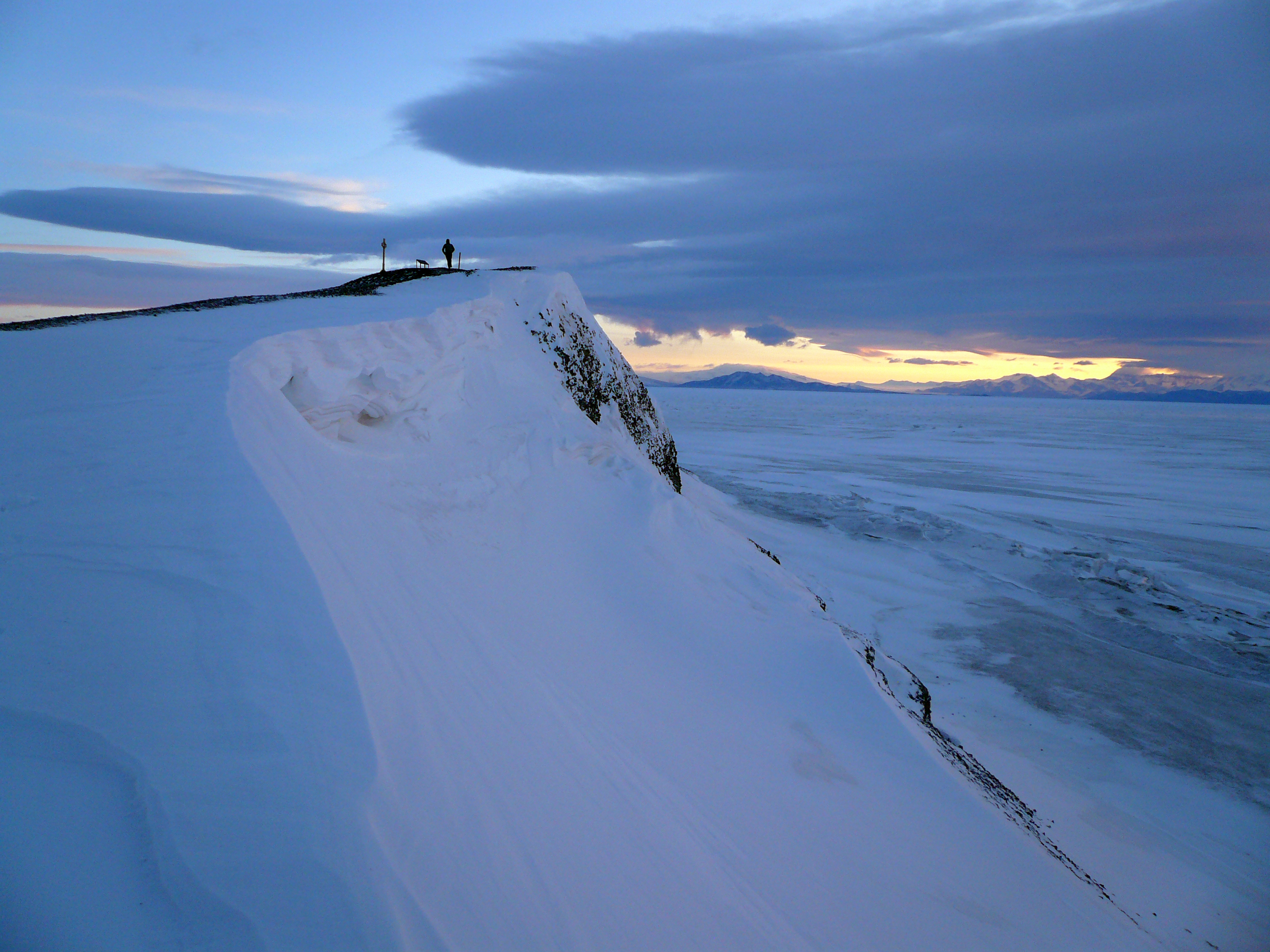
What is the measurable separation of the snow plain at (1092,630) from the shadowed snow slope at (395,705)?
7.70 feet

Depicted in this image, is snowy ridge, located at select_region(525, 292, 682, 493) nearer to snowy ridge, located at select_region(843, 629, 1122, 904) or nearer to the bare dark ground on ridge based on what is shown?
the bare dark ground on ridge

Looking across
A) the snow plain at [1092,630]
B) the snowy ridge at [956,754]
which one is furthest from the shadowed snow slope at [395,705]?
the snow plain at [1092,630]

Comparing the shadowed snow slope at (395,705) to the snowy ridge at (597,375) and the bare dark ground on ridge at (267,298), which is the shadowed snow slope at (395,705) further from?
the snowy ridge at (597,375)

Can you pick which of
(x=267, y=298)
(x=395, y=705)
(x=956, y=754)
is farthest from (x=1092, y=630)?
(x=267, y=298)

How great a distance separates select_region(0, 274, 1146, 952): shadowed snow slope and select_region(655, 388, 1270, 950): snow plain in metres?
2.35

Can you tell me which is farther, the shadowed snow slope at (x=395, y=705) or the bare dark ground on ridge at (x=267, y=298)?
the bare dark ground on ridge at (x=267, y=298)

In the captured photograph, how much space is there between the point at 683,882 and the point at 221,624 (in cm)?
225

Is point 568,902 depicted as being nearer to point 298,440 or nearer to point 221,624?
point 221,624

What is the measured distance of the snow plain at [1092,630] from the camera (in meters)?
5.95

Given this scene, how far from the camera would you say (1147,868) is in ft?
18.5

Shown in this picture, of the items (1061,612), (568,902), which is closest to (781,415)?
(1061,612)

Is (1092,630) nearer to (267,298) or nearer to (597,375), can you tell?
(597,375)

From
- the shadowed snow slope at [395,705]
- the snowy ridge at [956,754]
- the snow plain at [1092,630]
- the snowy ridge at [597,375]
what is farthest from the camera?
the snowy ridge at [597,375]

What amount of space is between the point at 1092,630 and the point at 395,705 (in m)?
11.2
